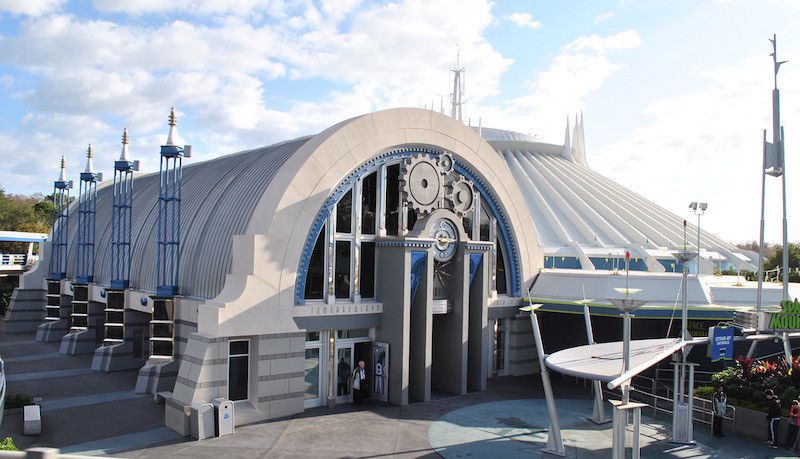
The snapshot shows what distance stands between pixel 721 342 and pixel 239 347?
1383 centimetres

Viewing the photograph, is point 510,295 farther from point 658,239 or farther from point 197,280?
point 658,239

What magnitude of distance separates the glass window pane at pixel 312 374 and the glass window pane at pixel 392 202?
509cm

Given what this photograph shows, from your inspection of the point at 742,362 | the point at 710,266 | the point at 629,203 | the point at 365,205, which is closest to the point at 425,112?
the point at 365,205

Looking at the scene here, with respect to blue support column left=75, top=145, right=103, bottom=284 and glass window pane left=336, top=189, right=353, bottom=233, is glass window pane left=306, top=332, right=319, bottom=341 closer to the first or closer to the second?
glass window pane left=336, top=189, right=353, bottom=233

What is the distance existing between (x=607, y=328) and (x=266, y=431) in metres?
17.1

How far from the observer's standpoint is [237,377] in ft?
61.7

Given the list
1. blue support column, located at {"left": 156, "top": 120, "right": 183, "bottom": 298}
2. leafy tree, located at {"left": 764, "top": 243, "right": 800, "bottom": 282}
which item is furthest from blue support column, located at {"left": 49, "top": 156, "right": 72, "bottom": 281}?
leafy tree, located at {"left": 764, "top": 243, "right": 800, "bottom": 282}

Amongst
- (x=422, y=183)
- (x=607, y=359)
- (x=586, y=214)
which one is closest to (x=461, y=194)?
(x=422, y=183)

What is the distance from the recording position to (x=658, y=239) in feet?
132

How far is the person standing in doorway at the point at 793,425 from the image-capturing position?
17062mm

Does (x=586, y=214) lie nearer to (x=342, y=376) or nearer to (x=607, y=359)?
(x=342, y=376)

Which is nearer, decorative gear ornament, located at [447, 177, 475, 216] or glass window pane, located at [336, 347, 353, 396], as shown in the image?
glass window pane, located at [336, 347, 353, 396]

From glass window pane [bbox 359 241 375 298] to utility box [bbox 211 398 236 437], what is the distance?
6.43 m

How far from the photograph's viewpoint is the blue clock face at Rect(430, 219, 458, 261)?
23.1 meters
